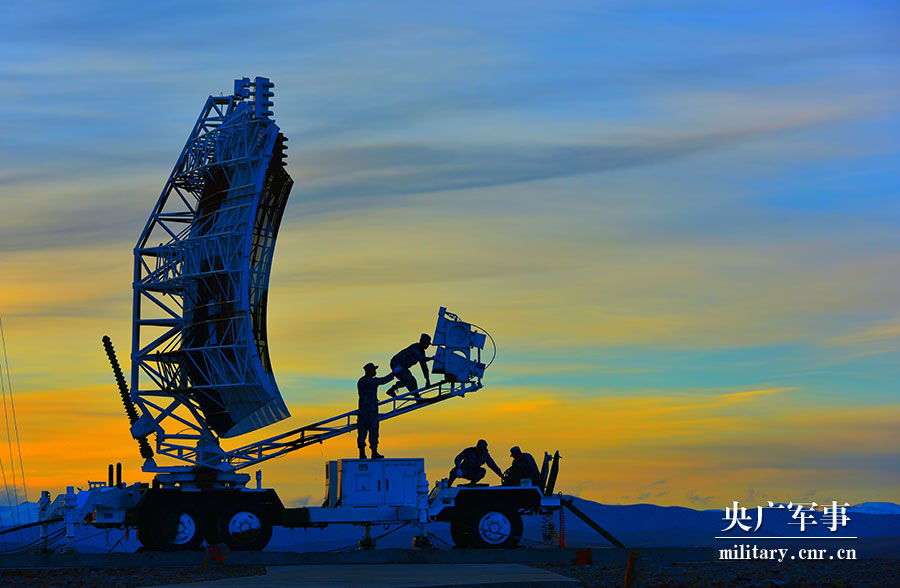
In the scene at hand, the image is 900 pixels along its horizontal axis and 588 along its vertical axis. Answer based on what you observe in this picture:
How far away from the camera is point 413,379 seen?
34.9 metres

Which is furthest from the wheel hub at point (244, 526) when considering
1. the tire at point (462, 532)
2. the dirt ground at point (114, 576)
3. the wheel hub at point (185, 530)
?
the tire at point (462, 532)

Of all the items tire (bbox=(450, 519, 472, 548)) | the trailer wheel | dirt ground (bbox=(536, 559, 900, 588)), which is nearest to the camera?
dirt ground (bbox=(536, 559, 900, 588))

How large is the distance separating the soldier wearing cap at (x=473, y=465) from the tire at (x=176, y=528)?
21.6 ft

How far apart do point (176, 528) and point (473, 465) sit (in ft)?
25.5

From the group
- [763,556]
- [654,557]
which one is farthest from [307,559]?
[763,556]

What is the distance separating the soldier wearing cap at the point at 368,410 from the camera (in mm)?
34031

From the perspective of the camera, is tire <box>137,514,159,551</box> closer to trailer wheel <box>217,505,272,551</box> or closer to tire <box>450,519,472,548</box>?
trailer wheel <box>217,505,272,551</box>

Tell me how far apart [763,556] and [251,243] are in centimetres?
1483

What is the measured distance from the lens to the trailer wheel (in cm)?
3259

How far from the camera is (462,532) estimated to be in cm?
3344

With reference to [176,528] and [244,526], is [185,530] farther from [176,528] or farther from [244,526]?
[244,526]

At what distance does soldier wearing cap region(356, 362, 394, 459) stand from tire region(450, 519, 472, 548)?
9.10ft

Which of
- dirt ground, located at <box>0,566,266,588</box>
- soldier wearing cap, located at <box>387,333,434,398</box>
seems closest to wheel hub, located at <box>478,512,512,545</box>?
soldier wearing cap, located at <box>387,333,434,398</box>

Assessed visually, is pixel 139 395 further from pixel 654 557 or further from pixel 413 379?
pixel 654 557
